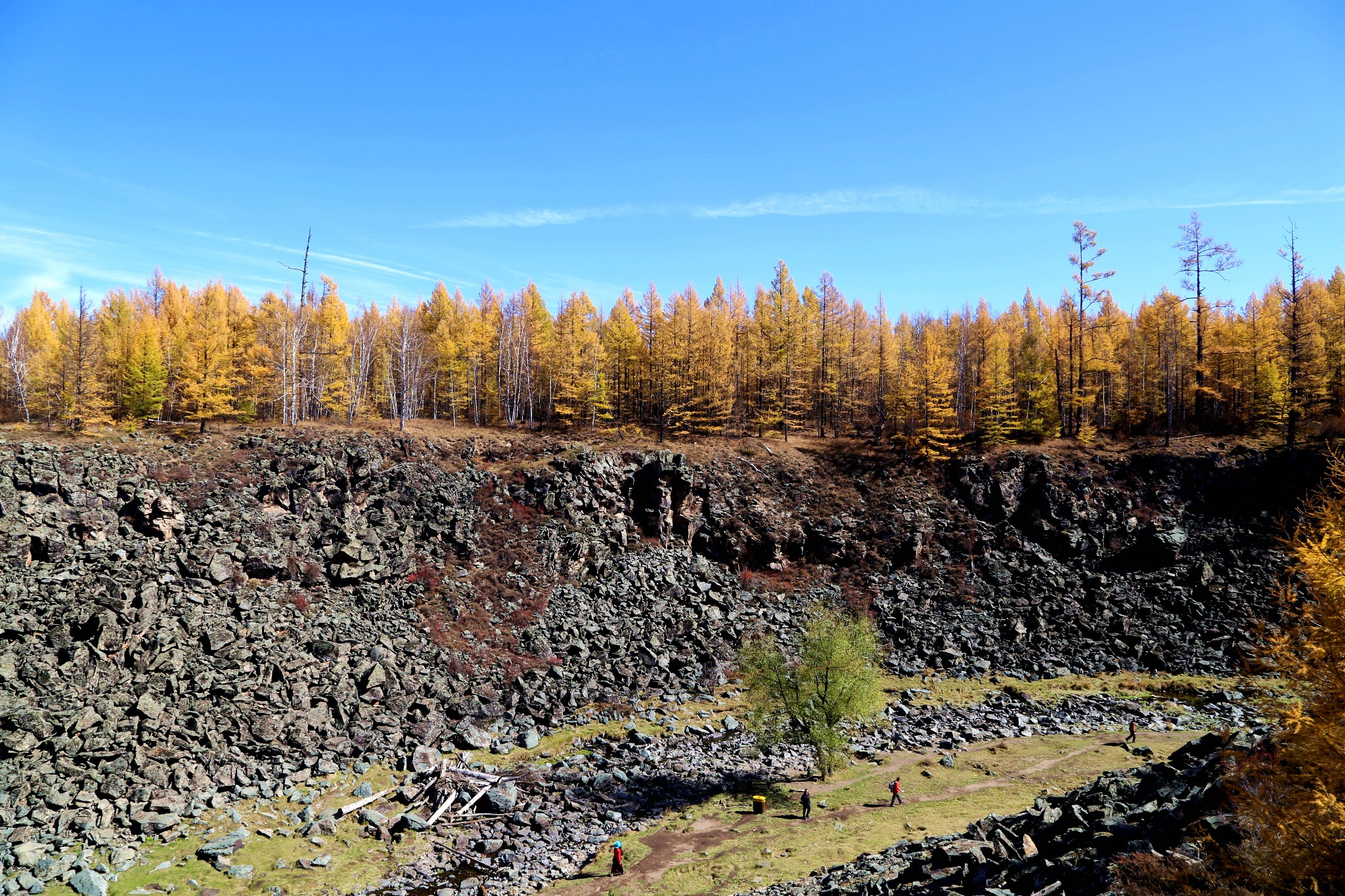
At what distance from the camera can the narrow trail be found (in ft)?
80.2

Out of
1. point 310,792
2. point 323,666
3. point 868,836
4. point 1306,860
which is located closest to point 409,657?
point 323,666

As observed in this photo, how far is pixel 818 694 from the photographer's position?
32.6 metres

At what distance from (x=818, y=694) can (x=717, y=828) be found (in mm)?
8223

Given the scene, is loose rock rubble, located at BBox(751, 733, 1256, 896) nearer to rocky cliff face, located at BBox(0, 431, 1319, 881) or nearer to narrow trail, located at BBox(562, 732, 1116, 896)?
narrow trail, located at BBox(562, 732, 1116, 896)

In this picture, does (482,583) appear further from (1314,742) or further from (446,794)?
(1314,742)

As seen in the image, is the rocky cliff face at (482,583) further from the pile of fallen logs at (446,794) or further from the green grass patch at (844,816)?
the green grass patch at (844,816)

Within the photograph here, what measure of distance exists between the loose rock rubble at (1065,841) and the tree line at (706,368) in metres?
44.5

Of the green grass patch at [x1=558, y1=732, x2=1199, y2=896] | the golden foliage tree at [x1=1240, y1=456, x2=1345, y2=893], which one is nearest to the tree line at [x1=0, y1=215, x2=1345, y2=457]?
the green grass patch at [x1=558, y1=732, x2=1199, y2=896]

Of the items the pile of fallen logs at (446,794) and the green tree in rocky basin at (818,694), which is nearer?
the pile of fallen logs at (446,794)

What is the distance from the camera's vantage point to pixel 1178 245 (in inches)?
2328

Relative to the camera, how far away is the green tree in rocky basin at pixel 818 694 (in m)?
32.2

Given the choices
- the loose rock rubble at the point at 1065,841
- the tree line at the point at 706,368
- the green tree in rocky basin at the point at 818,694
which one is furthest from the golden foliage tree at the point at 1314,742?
the tree line at the point at 706,368

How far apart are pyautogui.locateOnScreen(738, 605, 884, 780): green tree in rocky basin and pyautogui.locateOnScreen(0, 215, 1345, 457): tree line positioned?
36421 millimetres

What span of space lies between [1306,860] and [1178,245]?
65497 mm
